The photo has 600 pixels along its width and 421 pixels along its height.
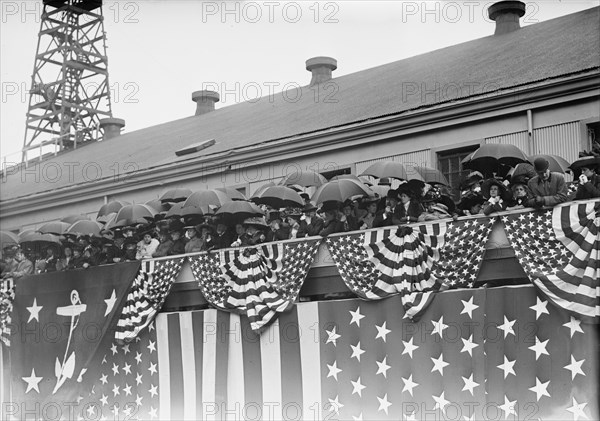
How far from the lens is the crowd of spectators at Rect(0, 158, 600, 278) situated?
39.5ft

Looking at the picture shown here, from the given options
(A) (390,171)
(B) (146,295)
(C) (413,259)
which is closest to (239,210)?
(A) (390,171)

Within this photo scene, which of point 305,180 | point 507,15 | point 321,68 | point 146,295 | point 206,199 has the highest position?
point 507,15

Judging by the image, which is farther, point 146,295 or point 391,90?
point 391,90

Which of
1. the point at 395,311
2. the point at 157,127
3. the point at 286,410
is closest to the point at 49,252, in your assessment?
the point at 286,410

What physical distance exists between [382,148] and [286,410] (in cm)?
665

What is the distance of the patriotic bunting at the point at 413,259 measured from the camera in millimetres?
12562

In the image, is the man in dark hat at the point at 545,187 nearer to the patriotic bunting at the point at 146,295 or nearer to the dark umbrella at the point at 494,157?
the dark umbrella at the point at 494,157

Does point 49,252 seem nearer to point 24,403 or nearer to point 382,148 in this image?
point 24,403

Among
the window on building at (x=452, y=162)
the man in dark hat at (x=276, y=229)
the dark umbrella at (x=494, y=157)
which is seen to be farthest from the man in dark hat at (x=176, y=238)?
the dark umbrella at (x=494, y=157)

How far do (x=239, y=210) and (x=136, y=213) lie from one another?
108 inches

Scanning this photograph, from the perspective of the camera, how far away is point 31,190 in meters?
27.8

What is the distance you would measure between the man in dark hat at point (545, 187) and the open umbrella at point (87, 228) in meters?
8.73

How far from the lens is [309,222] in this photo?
14.5 metres

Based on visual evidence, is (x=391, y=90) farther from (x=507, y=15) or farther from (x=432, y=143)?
(x=507, y=15)
